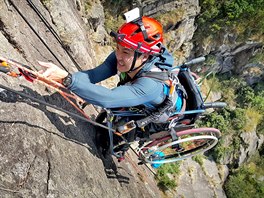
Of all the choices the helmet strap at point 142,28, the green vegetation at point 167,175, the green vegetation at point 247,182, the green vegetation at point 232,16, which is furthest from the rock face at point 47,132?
the green vegetation at point 247,182

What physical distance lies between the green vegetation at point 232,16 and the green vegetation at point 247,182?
35.0 feet

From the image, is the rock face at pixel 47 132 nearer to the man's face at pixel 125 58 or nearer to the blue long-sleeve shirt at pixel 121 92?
the blue long-sleeve shirt at pixel 121 92

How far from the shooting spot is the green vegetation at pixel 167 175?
10.8 meters

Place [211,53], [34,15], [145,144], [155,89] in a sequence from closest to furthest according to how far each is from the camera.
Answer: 1. [155,89]
2. [34,15]
3. [145,144]
4. [211,53]

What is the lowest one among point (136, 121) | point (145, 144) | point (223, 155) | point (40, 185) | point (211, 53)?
point (223, 155)

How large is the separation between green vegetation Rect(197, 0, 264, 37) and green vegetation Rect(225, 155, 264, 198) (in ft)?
35.0

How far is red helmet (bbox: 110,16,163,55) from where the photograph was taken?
3.84 metres

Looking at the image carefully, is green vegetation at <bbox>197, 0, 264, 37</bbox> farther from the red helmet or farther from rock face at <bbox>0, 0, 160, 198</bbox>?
the red helmet

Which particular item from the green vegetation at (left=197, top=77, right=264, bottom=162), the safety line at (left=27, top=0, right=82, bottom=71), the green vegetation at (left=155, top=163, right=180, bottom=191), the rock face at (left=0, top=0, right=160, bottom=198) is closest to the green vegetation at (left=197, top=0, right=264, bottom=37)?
the green vegetation at (left=197, top=77, right=264, bottom=162)

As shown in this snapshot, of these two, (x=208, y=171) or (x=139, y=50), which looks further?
(x=208, y=171)

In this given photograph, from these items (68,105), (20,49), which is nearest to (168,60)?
(68,105)

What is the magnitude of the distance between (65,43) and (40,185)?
3893mm

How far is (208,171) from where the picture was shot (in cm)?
2058

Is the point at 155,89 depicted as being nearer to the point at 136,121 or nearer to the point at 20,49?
the point at 136,121
